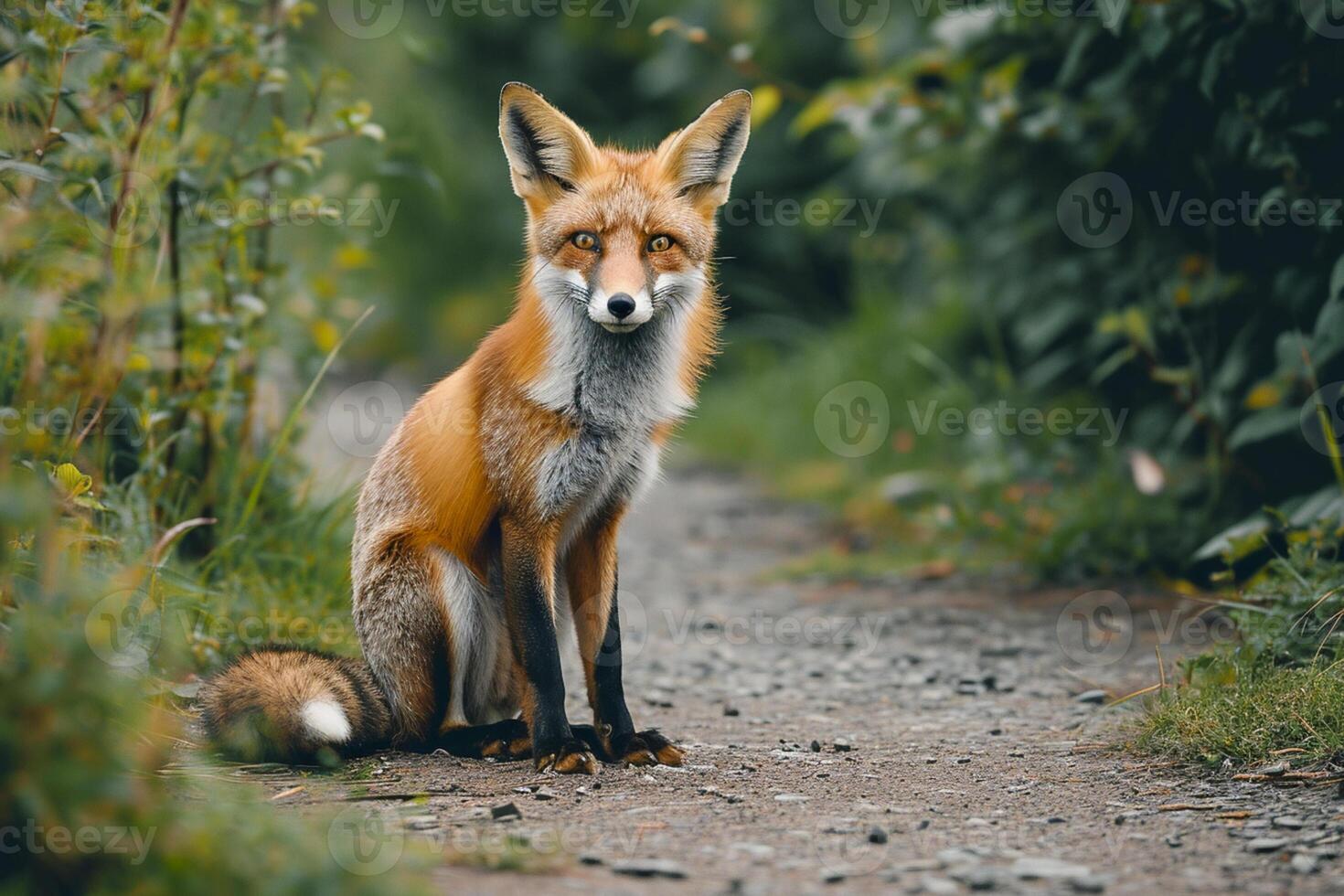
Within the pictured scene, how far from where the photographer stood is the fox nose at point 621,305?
3.39 metres

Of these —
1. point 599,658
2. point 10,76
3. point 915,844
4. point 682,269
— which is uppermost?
point 10,76

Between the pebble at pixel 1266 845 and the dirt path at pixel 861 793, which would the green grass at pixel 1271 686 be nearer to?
the dirt path at pixel 861 793

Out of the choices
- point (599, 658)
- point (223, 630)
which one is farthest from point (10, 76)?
point (599, 658)

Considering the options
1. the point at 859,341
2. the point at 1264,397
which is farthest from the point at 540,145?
the point at 859,341

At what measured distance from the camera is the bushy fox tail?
342 cm

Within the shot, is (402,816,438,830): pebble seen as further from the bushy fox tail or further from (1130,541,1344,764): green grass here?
(1130,541,1344,764): green grass

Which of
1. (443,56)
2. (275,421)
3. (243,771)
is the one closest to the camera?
(243,771)

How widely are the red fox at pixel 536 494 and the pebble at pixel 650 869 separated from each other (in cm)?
85

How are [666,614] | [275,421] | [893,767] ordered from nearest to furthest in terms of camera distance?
[893,767] → [275,421] → [666,614]

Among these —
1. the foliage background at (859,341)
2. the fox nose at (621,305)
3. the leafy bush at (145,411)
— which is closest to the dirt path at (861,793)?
the leafy bush at (145,411)

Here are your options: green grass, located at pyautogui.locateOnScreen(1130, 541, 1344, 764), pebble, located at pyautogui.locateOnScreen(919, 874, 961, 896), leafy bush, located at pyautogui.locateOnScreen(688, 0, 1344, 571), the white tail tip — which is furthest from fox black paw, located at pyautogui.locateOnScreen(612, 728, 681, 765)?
leafy bush, located at pyautogui.locateOnScreen(688, 0, 1344, 571)

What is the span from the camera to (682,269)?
370 cm

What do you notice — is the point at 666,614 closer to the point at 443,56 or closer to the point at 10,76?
the point at 10,76

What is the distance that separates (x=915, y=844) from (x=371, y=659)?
1.75 metres
